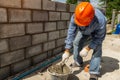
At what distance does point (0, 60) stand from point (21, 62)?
541 mm

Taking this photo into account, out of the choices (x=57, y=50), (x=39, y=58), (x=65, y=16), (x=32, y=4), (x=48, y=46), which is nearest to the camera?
(x=32, y=4)

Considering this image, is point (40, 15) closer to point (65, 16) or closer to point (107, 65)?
point (65, 16)

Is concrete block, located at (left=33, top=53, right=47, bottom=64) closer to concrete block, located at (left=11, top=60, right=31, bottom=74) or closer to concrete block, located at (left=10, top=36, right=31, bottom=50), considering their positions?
concrete block, located at (left=11, top=60, right=31, bottom=74)

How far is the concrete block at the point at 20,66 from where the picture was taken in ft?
10.4

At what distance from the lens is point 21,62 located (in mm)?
3338

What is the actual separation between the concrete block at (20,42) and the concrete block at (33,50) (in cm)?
11

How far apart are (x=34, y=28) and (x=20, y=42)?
499 mm

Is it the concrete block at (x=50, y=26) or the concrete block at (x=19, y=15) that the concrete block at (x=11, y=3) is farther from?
the concrete block at (x=50, y=26)

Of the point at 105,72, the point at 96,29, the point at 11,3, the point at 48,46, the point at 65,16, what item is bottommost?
the point at 105,72

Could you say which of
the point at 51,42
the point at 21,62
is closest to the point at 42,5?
the point at 51,42

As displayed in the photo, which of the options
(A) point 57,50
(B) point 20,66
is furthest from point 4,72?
(A) point 57,50

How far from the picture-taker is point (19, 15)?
123 inches

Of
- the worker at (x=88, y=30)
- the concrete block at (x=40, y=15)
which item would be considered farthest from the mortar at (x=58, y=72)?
the concrete block at (x=40, y=15)

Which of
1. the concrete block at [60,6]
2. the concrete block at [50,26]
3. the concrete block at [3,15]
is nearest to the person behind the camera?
the concrete block at [3,15]
